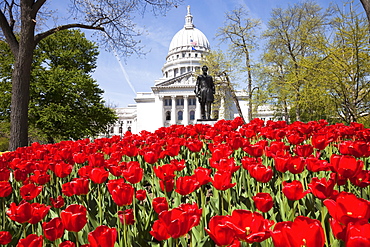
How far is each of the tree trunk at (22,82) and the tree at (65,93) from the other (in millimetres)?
13441

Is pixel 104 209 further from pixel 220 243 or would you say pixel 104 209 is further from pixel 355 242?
pixel 355 242

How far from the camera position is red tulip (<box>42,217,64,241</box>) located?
1.22m

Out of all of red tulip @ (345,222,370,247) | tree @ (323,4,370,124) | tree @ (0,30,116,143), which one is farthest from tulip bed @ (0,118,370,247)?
tree @ (0,30,116,143)

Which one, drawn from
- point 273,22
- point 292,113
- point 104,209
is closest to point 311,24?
point 273,22

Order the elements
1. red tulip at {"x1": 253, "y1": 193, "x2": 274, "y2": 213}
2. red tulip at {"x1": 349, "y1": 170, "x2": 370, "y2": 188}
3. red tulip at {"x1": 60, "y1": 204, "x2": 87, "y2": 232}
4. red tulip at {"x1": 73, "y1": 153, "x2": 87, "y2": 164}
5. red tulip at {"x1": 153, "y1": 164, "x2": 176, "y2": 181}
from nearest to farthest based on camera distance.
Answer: red tulip at {"x1": 60, "y1": 204, "x2": 87, "y2": 232} → red tulip at {"x1": 253, "y1": 193, "x2": 274, "y2": 213} → red tulip at {"x1": 349, "y1": 170, "x2": 370, "y2": 188} → red tulip at {"x1": 153, "y1": 164, "x2": 176, "y2": 181} → red tulip at {"x1": 73, "y1": 153, "x2": 87, "y2": 164}

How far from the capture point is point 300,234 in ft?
2.73

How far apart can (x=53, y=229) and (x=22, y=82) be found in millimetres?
8101

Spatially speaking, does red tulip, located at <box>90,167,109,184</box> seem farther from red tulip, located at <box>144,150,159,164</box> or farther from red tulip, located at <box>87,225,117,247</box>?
red tulip, located at <box>87,225,117,247</box>

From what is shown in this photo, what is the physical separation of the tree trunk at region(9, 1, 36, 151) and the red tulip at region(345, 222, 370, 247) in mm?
→ 8826

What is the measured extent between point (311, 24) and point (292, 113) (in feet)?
29.7

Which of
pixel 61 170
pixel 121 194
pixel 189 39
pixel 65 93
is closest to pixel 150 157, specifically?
pixel 61 170

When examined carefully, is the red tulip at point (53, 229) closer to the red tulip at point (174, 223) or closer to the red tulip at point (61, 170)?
the red tulip at point (174, 223)

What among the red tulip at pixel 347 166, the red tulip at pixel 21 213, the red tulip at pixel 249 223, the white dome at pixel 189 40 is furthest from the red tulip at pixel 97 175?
the white dome at pixel 189 40

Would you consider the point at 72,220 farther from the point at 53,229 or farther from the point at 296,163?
the point at 296,163
